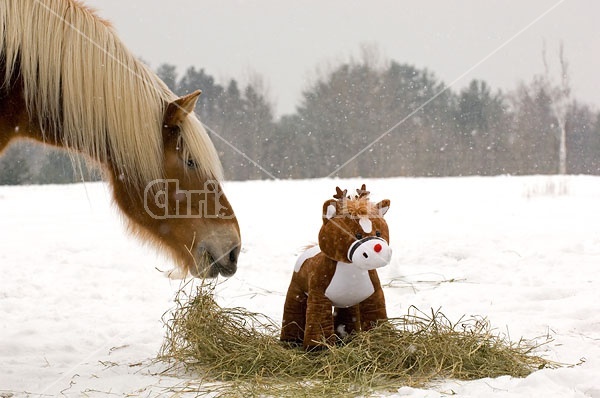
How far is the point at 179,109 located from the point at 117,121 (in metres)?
0.30

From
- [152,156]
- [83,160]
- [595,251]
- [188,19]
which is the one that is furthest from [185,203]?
[188,19]

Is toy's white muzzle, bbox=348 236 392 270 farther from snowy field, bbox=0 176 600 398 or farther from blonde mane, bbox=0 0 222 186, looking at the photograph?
blonde mane, bbox=0 0 222 186

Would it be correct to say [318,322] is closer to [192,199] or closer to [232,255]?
[232,255]

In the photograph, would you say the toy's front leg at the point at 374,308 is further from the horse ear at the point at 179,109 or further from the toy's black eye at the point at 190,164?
the horse ear at the point at 179,109

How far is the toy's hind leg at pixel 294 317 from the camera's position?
8.79 feet

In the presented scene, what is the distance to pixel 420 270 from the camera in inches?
195

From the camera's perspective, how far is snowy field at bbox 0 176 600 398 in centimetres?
240

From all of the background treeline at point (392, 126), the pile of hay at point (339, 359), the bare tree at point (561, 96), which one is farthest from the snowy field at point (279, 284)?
the bare tree at point (561, 96)

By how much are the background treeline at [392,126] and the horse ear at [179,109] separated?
17.3 metres

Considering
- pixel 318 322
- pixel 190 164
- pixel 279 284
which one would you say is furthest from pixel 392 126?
pixel 318 322

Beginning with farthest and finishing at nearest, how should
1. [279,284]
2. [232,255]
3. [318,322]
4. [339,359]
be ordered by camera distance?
[279,284] → [232,255] → [318,322] → [339,359]

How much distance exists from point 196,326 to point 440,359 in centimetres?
111

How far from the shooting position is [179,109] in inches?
109

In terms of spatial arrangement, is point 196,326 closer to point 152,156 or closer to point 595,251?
point 152,156
